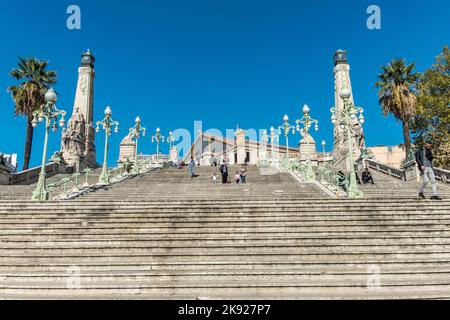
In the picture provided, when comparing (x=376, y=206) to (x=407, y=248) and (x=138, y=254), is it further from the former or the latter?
(x=138, y=254)

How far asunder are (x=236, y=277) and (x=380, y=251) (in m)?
3.71

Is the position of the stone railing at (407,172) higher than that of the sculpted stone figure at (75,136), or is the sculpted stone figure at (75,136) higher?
the sculpted stone figure at (75,136)

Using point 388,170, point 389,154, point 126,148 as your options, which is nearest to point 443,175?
point 388,170

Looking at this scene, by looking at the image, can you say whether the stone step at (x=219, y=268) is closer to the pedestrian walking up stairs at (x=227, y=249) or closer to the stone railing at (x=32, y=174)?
the pedestrian walking up stairs at (x=227, y=249)

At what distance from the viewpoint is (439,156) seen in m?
22.0

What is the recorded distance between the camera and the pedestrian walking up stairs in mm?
6438

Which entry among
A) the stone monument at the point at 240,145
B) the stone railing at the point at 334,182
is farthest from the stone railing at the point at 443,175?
the stone monument at the point at 240,145

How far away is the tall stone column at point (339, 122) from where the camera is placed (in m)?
31.3

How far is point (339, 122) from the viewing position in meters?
32.5

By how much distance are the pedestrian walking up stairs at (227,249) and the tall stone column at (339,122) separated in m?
21.8

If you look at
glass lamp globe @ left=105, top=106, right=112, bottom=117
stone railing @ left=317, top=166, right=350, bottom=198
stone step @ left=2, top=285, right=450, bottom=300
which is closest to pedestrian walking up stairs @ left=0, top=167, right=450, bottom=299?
stone step @ left=2, top=285, right=450, bottom=300

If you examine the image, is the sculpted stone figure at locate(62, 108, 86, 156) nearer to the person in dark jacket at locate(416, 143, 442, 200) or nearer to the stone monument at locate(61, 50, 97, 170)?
the stone monument at locate(61, 50, 97, 170)

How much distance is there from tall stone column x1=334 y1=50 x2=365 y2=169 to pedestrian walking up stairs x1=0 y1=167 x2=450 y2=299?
21782 millimetres

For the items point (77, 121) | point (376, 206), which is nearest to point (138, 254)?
point (376, 206)
